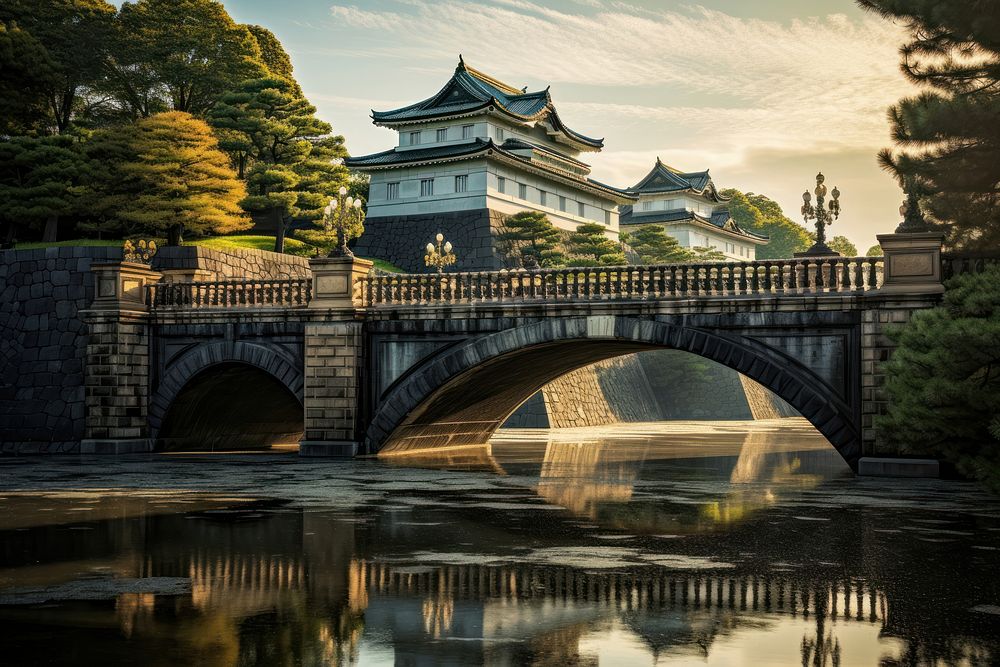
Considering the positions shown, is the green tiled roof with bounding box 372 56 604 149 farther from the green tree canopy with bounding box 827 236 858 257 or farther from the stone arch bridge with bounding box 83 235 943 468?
the green tree canopy with bounding box 827 236 858 257

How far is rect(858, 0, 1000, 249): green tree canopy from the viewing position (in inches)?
838

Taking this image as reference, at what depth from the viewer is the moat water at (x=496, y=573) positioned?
8164 mm

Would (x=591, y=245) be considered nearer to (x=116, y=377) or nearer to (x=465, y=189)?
(x=465, y=189)

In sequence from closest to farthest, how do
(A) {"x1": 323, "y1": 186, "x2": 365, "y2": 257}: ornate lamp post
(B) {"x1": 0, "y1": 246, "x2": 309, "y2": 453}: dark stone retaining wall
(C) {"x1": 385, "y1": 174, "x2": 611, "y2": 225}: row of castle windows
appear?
(A) {"x1": 323, "y1": 186, "x2": 365, "y2": 257}: ornate lamp post → (B) {"x1": 0, "y1": 246, "x2": 309, "y2": 453}: dark stone retaining wall → (C) {"x1": 385, "y1": 174, "x2": 611, "y2": 225}: row of castle windows

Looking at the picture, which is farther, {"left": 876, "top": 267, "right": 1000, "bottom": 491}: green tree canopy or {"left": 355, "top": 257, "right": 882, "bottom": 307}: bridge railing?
{"left": 355, "top": 257, "right": 882, "bottom": 307}: bridge railing

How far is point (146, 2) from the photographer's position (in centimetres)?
6494

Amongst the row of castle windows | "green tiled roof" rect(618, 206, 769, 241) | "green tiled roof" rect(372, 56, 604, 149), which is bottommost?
the row of castle windows

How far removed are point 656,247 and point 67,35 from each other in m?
41.8

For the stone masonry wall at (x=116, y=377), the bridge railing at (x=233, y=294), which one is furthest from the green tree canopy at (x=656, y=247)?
the stone masonry wall at (x=116, y=377)

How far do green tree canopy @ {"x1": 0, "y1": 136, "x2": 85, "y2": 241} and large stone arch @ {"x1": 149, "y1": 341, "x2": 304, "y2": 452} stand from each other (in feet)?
66.9

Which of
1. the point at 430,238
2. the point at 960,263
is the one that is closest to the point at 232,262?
the point at 430,238

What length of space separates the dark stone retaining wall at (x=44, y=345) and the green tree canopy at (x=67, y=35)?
91.2ft

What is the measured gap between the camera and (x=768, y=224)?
403ft

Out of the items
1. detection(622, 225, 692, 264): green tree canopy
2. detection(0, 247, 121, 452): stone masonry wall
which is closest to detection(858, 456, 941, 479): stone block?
detection(0, 247, 121, 452): stone masonry wall
